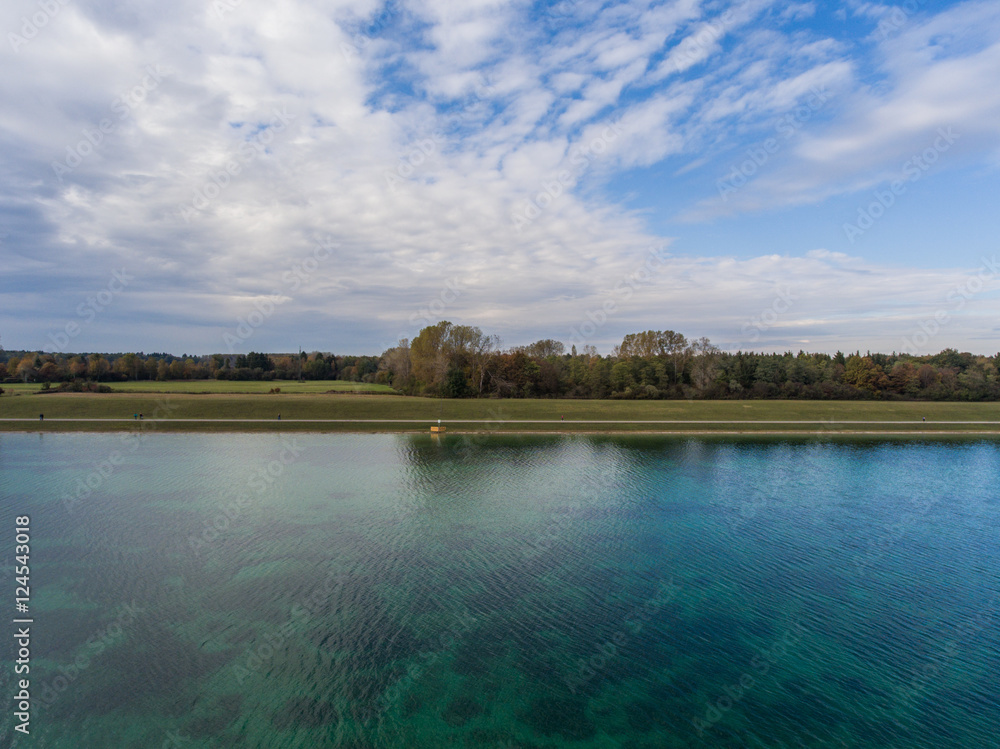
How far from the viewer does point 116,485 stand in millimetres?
26703

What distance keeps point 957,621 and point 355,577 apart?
62.4 feet

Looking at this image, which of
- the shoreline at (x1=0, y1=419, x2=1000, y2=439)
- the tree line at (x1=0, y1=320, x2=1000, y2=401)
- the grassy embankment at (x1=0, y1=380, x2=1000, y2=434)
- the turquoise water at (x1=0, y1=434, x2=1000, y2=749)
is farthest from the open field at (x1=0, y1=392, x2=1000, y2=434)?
the turquoise water at (x1=0, y1=434, x2=1000, y2=749)

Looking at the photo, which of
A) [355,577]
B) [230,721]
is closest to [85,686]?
[230,721]

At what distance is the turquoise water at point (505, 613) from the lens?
9484 millimetres

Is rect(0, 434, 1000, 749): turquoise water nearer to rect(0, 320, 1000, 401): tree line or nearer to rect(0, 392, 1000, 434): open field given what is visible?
rect(0, 392, 1000, 434): open field

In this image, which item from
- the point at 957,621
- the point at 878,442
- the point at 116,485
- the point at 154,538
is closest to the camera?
the point at 957,621

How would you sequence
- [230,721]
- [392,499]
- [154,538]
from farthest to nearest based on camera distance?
[392,499] < [154,538] < [230,721]

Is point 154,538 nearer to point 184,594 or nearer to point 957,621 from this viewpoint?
point 184,594

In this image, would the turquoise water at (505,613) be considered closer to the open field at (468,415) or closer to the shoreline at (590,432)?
the shoreline at (590,432)

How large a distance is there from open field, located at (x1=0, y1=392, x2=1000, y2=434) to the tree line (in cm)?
1356

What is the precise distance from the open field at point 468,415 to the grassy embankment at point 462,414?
0.38 ft

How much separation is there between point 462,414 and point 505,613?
44179mm

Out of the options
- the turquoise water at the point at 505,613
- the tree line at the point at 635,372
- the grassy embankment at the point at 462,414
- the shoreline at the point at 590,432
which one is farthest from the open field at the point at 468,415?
the turquoise water at the point at 505,613

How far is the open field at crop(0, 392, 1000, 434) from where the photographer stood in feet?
166
